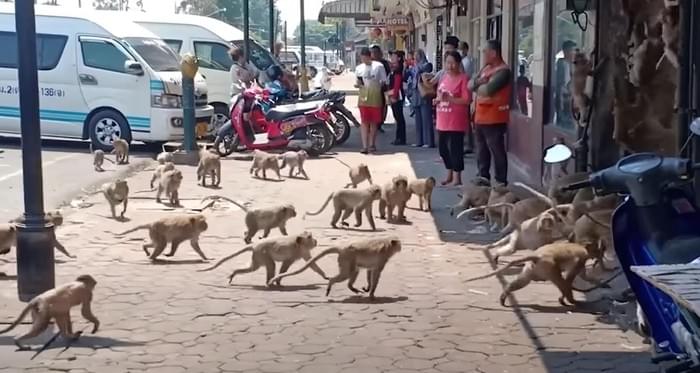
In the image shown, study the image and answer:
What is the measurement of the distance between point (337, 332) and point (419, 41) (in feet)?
95.4

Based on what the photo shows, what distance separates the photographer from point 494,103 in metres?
11.9

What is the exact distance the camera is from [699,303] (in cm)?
321

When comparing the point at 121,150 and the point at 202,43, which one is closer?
the point at 121,150

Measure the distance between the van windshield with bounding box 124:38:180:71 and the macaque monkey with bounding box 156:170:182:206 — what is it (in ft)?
21.6

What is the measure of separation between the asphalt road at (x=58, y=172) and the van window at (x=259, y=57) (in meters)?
5.59

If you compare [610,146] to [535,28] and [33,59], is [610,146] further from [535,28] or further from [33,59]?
[33,59]

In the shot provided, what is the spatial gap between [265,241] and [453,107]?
5.28 m

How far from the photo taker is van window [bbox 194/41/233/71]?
2283cm

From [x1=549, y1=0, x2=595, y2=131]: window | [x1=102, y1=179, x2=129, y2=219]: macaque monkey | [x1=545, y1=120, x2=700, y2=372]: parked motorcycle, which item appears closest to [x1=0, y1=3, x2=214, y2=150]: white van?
[x1=102, y1=179, x2=129, y2=219]: macaque monkey

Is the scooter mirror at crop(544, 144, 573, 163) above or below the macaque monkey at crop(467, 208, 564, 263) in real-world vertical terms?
above

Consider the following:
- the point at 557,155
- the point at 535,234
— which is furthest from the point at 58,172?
the point at 557,155

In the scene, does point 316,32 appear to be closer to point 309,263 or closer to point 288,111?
point 288,111

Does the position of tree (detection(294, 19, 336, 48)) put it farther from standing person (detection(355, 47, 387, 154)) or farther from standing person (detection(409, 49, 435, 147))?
standing person (detection(355, 47, 387, 154))

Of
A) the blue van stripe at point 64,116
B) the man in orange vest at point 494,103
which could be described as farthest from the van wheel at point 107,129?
the man in orange vest at point 494,103
